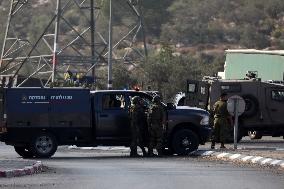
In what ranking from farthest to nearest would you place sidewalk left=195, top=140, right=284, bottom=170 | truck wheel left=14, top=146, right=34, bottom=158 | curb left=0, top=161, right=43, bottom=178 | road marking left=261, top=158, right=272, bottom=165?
1. truck wheel left=14, top=146, right=34, bottom=158
2. road marking left=261, top=158, right=272, bottom=165
3. sidewalk left=195, top=140, right=284, bottom=170
4. curb left=0, top=161, right=43, bottom=178

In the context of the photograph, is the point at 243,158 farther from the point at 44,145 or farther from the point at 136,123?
the point at 44,145

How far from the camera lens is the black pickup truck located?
28.0m

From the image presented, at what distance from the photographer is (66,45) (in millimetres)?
68938

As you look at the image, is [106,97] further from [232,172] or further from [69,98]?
[232,172]

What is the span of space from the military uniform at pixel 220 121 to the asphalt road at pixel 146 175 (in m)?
3.79

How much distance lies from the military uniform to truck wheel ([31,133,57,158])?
5.42m

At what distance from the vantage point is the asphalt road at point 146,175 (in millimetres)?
17953

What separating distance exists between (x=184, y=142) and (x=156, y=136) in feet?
3.19

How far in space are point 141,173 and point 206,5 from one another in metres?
88.5

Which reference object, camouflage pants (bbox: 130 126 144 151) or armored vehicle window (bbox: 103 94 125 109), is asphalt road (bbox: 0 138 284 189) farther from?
armored vehicle window (bbox: 103 94 125 109)

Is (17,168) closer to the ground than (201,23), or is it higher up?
closer to the ground

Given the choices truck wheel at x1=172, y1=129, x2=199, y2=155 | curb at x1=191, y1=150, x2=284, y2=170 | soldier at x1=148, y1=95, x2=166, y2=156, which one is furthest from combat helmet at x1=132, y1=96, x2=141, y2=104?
curb at x1=191, y1=150, x2=284, y2=170

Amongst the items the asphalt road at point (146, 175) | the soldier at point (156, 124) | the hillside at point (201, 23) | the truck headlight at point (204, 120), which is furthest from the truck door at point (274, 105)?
the hillside at point (201, 23)

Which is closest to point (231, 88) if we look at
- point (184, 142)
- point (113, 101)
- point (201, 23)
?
point (184, 142)
